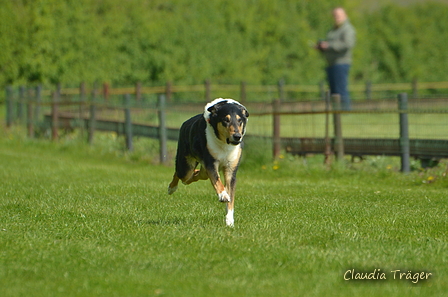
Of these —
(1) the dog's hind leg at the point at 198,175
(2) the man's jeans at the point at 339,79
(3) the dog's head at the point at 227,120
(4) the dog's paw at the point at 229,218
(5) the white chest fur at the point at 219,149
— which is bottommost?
(4) the dog's paw at the point at 229,218

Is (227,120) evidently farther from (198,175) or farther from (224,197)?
(198,175)

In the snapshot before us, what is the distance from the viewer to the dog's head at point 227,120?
299 inches

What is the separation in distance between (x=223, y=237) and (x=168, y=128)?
32.0 feet

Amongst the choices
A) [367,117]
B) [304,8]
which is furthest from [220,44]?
[367,117]

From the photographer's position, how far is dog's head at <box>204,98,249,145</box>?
25.0 ft

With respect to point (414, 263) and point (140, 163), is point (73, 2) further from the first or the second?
point (414, 263)

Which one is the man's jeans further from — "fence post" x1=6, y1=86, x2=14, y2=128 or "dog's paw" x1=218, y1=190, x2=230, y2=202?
"fence post" x1=6, y1=86, x2=14, y2=128

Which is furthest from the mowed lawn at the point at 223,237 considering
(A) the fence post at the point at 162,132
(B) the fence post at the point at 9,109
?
(B) the fence post at the point at 9,109

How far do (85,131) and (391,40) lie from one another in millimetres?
26002

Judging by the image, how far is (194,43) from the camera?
32.9 m

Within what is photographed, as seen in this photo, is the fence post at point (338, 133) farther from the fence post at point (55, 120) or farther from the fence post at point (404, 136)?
the fence post at point (55, 120)

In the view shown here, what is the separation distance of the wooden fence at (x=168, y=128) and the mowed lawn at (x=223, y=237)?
2.04 feet

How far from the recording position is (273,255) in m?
6.25

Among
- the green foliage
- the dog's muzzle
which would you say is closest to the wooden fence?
the green foliage
